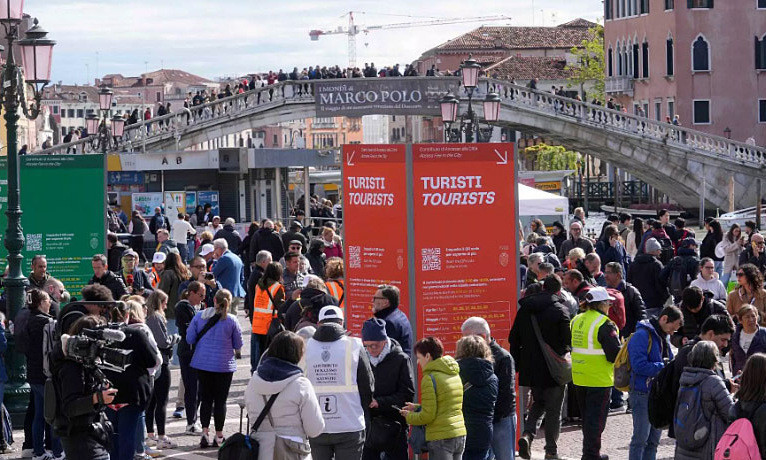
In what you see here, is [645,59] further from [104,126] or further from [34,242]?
[34,242]

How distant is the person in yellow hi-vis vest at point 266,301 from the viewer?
14.6 meters

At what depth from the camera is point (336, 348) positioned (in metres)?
9.91

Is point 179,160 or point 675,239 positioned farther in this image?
point 179,160

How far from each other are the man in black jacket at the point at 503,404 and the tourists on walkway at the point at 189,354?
139 inches

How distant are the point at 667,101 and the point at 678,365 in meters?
56.1

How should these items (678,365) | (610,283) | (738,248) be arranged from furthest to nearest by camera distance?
(738,248) → (610,283) → (678,365)

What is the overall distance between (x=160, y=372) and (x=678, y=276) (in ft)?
23.1

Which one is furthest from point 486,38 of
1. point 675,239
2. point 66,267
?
point 66,267

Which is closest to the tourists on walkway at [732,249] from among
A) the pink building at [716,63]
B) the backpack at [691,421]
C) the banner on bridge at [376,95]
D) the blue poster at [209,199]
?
the backpack at [691,421]

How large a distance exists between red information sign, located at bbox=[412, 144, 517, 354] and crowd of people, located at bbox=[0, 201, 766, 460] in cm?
31

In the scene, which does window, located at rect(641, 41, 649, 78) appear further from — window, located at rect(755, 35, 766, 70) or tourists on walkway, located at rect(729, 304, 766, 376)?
tourists on walkway, located at rect(729, 304, 766, 376)

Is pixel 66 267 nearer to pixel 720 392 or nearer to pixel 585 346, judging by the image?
pixel 585 346

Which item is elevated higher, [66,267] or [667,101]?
[667,101]

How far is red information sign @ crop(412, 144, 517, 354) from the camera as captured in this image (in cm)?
1219
